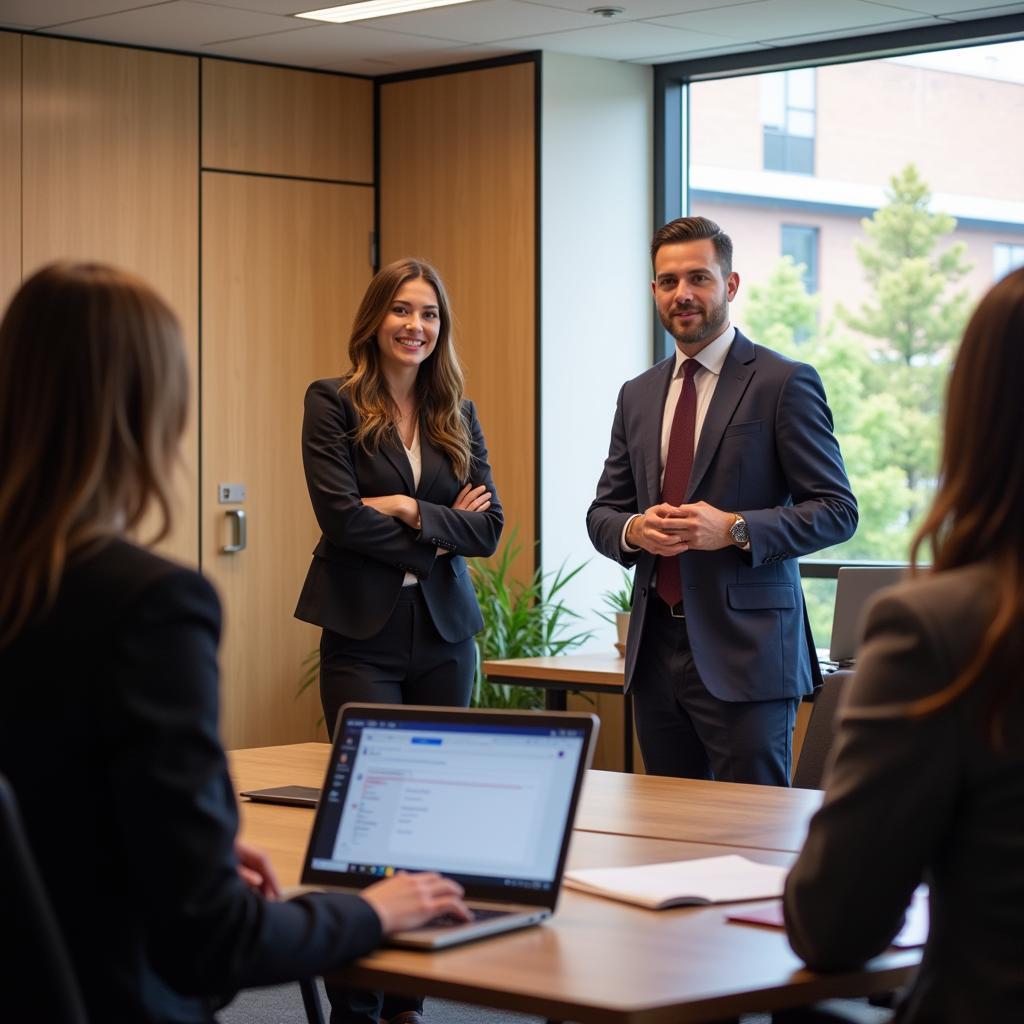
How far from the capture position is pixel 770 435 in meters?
3.78

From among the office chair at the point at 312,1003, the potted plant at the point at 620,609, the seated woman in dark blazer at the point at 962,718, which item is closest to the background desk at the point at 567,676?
the potted plant at the point at 620,609

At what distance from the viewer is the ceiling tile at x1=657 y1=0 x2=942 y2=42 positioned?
18.1 feet

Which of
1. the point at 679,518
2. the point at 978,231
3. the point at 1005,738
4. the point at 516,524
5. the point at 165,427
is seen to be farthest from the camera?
the point at 516,524

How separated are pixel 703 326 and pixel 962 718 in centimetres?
248

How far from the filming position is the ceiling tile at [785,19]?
5.50 meters

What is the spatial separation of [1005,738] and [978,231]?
183 inches

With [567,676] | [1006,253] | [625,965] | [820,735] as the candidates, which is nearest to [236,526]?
[567,676]

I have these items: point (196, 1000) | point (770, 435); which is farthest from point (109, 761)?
point (770, 435)

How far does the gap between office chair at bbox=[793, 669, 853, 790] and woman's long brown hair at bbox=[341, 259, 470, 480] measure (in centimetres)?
138

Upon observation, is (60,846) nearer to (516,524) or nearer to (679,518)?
(679,518)

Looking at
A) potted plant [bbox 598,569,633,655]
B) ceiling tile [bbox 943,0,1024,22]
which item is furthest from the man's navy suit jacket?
ceiling tile [bbox 943,0,1024,22]

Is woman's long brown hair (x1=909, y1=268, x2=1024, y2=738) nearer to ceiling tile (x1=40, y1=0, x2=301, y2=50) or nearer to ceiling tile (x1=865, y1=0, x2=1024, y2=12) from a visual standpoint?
ceiling tile (x1=865, y1=0, x2=1024, y2=12)

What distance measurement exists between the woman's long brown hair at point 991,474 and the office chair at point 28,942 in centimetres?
80

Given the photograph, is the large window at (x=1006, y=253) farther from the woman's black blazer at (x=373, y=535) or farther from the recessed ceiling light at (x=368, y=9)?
the woman's black blazer at (x=373, y=535)
